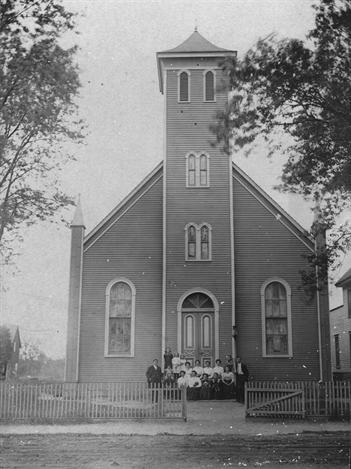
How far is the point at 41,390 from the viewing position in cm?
1698

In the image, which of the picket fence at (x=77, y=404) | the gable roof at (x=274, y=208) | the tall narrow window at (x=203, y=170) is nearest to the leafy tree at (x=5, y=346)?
the tall narrow window at (x=203, y=170)

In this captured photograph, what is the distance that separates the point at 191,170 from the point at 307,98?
10635 mm

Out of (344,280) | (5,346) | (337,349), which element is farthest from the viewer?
(5,346)

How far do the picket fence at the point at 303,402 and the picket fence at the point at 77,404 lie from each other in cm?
198

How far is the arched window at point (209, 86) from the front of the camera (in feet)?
89.9

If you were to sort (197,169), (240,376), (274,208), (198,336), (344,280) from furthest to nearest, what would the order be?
(344,280)
(197,169)
(274,208)
(198,336)
(240,376)

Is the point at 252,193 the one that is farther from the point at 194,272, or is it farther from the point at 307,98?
the point at 307,98

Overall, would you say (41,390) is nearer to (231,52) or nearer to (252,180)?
(252,180)

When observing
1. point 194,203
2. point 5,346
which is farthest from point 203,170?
point 5,346

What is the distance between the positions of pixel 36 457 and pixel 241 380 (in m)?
12.9

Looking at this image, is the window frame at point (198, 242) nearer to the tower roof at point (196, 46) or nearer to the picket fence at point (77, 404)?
the tower roof at point (196, 46)

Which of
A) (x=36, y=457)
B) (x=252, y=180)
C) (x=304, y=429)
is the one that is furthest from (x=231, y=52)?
(x=36, y=457)

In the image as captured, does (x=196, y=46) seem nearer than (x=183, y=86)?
No

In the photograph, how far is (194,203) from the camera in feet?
87.6
